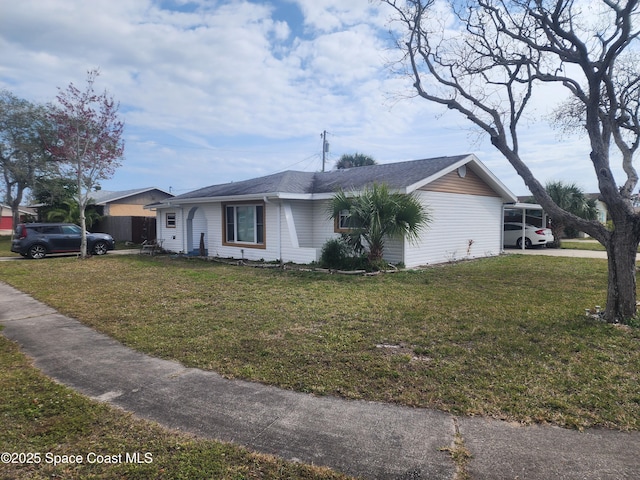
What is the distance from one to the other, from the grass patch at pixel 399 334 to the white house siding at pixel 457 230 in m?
2.21

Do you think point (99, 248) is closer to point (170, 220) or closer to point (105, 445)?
point (170, 220)

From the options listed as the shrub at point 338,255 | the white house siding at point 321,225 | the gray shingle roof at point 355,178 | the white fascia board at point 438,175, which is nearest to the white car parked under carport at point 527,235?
the white fascia board at point 438,175

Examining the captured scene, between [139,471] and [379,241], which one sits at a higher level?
[379,241]

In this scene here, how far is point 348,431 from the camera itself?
10.8 feet

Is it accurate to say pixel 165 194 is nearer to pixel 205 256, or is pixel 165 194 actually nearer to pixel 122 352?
pixel 205 256

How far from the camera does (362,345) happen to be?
539 centimetres

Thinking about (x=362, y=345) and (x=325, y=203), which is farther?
(x=325, y=203)

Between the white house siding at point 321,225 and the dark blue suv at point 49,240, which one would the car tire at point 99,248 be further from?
the white house siding at point 321,225

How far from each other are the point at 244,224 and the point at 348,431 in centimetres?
1277

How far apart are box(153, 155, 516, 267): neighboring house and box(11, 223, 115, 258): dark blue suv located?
4.36 meters

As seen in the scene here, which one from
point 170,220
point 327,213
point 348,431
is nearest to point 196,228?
point 170,220

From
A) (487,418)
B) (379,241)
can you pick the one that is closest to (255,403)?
(487,418)

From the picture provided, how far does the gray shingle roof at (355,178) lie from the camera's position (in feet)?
43.5

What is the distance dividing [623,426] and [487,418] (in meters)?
1.08
